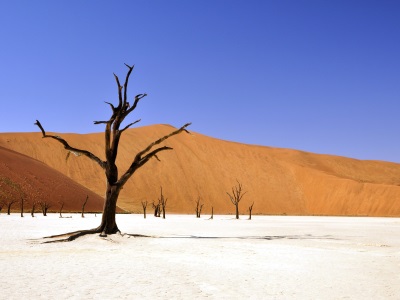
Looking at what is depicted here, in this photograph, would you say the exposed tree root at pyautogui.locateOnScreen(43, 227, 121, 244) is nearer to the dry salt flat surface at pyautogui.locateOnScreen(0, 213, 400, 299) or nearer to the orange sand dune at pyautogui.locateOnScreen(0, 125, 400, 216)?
the dry salt flat surface at pyautogui.locateOnScreen(0, 213, 400, 299)

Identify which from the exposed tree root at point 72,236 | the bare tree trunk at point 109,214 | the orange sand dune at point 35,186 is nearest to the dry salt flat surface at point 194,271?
the exposed tree root at point 72,236

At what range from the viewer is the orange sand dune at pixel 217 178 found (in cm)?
7794

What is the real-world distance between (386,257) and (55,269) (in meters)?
8.96

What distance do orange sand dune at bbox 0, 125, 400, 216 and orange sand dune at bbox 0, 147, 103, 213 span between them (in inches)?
436

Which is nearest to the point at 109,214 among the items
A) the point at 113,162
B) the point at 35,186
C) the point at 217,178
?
the point at 113,162

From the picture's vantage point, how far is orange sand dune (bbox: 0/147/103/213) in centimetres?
5369

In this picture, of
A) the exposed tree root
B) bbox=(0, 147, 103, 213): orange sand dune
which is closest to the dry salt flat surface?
the exposed tree root

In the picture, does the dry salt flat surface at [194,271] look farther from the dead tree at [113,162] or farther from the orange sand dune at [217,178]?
the orange sand dune at [217,178]

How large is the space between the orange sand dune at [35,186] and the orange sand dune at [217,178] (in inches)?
436

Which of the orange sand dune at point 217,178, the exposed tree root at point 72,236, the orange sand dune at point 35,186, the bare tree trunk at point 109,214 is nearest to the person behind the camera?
the exposed tree root at point 72,236

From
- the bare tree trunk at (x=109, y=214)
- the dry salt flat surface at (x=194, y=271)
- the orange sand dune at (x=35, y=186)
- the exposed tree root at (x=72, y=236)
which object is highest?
the orange sand dune at (x=35, y=186)

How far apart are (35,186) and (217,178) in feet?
128

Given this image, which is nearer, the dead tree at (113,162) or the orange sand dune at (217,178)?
the dead tree at (113,162)

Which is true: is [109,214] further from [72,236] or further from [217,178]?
[217,178]
